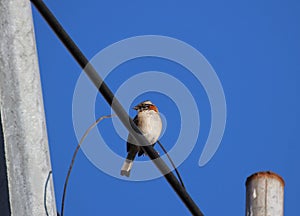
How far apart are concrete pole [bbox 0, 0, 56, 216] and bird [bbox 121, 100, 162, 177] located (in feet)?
14.6

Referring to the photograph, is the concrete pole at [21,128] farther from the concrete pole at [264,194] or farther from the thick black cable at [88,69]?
the concrete pole at [264,194]

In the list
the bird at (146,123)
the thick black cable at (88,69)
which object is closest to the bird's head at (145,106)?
the bird at (146,123)

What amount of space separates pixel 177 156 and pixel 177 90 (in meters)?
0.45

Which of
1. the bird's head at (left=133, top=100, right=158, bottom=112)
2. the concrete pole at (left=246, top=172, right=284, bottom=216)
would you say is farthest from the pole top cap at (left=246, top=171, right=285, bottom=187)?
the bird's head at (left=133, top=100, right=158, bottom=112)

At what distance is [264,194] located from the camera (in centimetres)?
209

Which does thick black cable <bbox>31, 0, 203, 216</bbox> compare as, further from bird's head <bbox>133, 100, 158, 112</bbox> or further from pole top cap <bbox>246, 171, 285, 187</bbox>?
bird's head <bbox>133, 100, 158, 112</bbox>

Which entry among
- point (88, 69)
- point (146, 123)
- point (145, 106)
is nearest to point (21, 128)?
point (88, 69)

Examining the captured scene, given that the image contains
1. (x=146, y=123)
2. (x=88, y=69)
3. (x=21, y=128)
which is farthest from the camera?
(x=146, y=123)

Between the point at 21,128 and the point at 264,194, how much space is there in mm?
1049

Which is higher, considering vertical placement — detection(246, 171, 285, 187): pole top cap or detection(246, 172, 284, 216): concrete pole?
detection(246, 171, 285, 187): pole top cap

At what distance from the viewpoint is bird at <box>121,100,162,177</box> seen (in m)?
6.38

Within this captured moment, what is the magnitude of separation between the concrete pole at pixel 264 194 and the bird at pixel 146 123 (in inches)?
159

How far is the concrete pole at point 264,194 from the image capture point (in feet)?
6.78

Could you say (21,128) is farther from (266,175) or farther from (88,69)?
(266,175)
